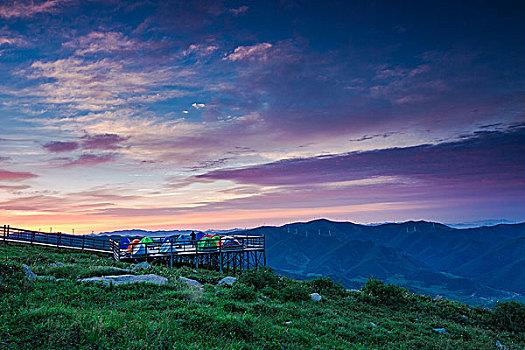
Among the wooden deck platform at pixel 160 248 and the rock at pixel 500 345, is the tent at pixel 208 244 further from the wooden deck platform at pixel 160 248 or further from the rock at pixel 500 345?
the rock at pixel 500 345

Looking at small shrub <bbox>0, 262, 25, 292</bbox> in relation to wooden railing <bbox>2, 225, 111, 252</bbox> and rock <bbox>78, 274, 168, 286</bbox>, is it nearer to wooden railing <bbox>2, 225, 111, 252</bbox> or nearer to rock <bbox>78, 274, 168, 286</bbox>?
rock <bbox>78, 274, 168, 286</bbox>

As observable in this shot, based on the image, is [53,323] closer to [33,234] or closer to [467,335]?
[467,335]

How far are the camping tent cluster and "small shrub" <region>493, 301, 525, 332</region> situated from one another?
24354 millimetres

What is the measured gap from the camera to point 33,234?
37.8 metres

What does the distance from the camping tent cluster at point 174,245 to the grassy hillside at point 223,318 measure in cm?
1161

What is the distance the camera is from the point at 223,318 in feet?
39.1

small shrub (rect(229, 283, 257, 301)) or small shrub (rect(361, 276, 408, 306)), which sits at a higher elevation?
small shrub (rect(229, 283, 257, 301))

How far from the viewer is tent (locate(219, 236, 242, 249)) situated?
127ft

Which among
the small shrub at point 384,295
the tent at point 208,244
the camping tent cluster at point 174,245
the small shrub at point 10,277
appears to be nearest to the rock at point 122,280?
the small shrub at point 10,277

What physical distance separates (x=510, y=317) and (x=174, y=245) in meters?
28.0

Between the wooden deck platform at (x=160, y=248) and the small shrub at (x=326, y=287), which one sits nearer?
the small shrub at (x=326, y=287)

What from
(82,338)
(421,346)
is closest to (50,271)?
(82,338)

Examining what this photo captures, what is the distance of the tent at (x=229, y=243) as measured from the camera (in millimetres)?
38688

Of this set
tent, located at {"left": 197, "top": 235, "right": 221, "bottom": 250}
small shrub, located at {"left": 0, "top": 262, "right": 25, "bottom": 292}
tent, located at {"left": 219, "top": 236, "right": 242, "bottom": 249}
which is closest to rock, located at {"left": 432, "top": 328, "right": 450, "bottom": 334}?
small shrub, located at {"left": 0, "top": 262, "right": 25, "bottom": 292}
